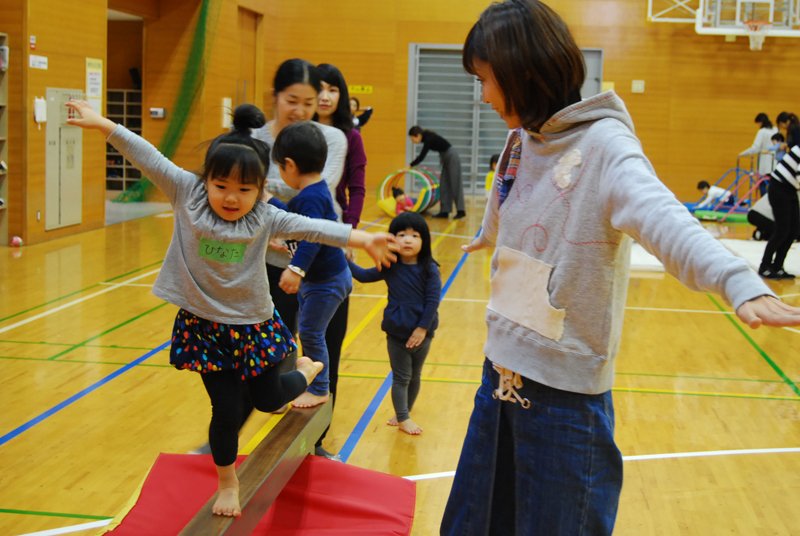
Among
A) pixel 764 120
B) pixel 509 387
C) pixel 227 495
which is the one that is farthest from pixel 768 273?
pixel 509 387

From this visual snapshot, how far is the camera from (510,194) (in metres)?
1.96

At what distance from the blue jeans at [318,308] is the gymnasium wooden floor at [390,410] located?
727 millimetres

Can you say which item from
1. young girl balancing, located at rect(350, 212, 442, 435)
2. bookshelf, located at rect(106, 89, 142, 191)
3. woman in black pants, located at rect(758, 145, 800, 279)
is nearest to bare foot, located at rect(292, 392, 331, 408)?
young girl balancing, located at rect(350, 212, 442, 435)

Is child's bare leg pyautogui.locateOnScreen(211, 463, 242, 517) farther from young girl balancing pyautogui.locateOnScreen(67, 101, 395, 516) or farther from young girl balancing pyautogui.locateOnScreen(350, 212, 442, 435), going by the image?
young girl balancing pyautogui.locateOnScreen(350, 212, 442, 435)

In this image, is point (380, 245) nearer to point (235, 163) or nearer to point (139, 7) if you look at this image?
point (235, 163)

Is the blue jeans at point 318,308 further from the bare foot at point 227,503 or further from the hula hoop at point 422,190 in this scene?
the hula hoop at point 422,190

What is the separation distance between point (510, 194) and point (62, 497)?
8.63ft

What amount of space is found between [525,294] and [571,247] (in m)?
0.15

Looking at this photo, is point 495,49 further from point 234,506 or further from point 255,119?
point 255,119

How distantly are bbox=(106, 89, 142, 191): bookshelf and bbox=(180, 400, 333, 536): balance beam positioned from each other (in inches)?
535

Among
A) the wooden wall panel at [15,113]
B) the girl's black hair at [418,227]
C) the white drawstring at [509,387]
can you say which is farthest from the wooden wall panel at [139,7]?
the white drawstring at [509,387]

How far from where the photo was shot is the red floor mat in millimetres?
3426

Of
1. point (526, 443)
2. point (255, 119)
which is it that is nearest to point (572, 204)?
point (526, 443)

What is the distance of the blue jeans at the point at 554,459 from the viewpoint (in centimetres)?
184
